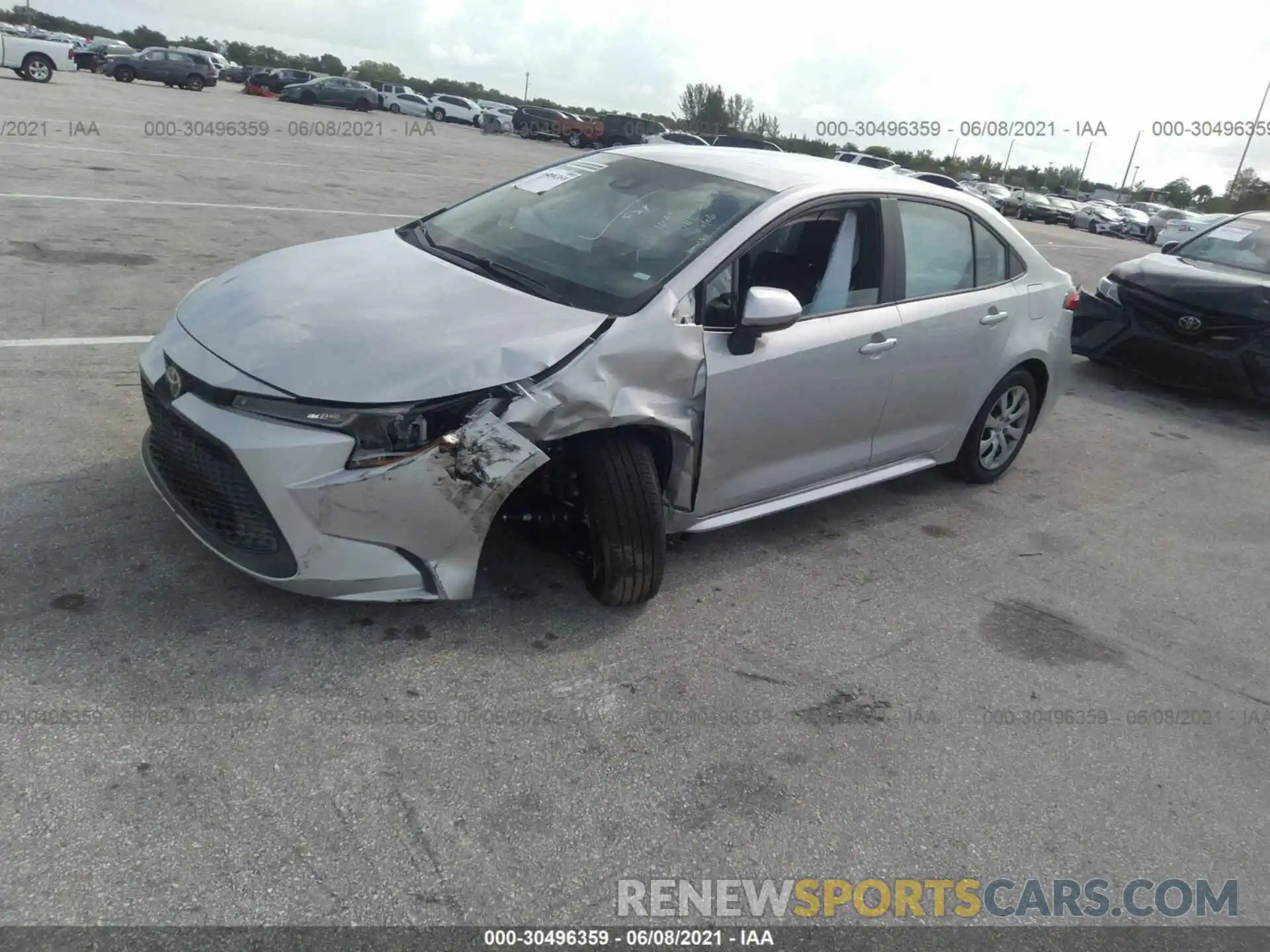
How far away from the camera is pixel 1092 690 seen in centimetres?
363

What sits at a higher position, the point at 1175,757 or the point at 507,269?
the point at 507,269

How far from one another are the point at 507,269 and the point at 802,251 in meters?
1.23

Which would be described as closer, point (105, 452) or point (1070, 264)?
point (105, 452)

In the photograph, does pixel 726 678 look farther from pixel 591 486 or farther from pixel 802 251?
pixel 802 251

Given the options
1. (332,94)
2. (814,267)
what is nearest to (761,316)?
(814,267)

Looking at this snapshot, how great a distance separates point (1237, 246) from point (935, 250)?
525 centimetres

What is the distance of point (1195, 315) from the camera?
761cm

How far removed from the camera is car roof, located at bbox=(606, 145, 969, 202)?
166 inches

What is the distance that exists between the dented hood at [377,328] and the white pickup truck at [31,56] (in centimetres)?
3136

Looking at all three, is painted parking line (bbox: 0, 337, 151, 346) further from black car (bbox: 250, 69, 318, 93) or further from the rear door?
black car (bbox: 250, 69, 318, 93)

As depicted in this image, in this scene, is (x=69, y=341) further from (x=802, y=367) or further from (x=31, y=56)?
(x=31, y=56)

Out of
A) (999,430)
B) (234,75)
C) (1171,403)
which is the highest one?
(234,75)

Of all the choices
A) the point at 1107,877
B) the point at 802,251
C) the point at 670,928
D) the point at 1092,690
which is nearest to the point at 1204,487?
the point at 1092,690

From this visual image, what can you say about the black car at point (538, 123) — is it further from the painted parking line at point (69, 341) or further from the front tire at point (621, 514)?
the front tire at point (621, 514)
